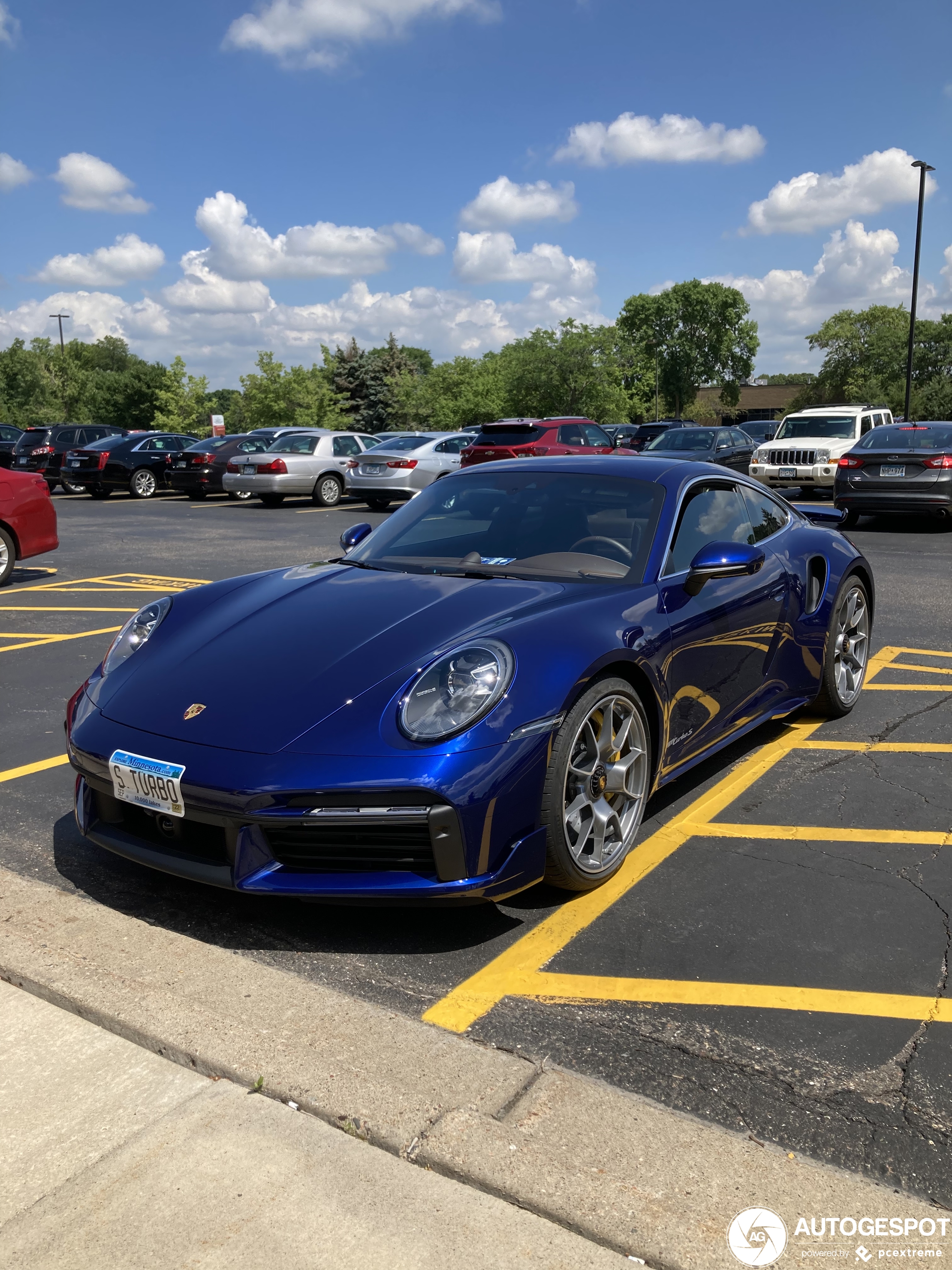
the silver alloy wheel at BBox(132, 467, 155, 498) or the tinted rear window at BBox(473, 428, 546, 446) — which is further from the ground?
the tinted rear window at BBox(473, 428, 546, 446)

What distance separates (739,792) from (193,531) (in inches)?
563

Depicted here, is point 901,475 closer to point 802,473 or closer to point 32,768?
point 802,473

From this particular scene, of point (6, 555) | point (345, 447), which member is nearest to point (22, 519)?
point (6, 555)

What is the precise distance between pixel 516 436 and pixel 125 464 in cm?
1168

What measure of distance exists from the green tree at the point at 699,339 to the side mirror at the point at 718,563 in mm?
89282

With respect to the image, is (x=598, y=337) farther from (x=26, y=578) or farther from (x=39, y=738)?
(x=39, y=738)

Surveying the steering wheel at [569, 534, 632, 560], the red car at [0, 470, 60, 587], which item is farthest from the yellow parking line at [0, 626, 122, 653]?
the steering wheel at [569, 534, 632, 560]

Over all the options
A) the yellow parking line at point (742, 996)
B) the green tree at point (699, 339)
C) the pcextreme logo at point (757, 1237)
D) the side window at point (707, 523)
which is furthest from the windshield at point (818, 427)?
the green tree at point (699, 339)

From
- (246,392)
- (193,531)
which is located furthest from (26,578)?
(246,392)

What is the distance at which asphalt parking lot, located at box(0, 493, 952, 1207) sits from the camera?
8.20 ft

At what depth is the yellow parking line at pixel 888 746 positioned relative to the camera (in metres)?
5.07

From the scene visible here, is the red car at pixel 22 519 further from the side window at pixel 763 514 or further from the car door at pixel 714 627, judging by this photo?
the car door at pixel 714 627

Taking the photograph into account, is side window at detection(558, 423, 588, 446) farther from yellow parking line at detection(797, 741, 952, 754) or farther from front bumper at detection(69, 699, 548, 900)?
front bumper at detection(69, 699, 548, 900)

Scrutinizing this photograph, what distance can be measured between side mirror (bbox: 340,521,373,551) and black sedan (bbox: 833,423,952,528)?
11441 millimetres
